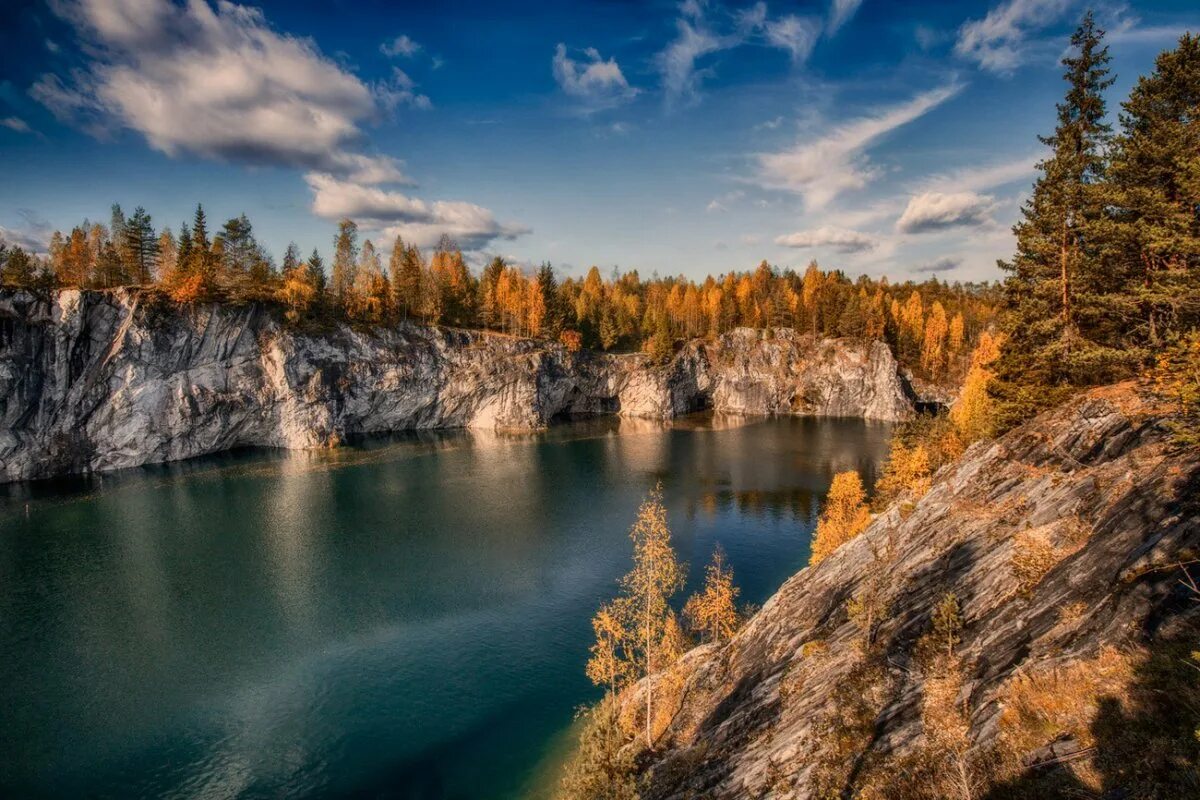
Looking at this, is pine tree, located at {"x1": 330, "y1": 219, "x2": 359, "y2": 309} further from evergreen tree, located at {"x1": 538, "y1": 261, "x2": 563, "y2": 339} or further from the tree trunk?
the tree trunk

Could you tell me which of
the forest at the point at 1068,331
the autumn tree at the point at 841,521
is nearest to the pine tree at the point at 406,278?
the autumn tree at the point at 841,521

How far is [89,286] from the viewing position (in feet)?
244

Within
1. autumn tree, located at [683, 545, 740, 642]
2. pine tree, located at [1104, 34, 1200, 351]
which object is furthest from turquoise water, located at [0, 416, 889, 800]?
pine tree, located at [1104, 34, 1200, 351]

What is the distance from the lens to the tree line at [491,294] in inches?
3076

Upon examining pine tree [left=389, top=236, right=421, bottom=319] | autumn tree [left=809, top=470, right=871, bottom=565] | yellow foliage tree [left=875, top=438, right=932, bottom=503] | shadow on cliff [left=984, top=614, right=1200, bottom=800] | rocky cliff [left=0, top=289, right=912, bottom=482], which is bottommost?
autumn tree [left=809, top=470, right=871, bottom=565]

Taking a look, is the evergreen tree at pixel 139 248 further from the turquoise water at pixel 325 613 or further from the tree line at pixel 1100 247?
the tree line at pixel 1100 247

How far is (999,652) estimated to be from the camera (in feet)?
40.2

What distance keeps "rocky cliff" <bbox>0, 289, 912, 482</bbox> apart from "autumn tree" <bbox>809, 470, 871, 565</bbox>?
65.7m

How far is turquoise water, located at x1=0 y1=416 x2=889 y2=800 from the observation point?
24.3 m

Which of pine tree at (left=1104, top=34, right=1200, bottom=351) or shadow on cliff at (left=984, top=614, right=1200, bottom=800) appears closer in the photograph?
shadow on cliff at (left=984, top=614, right=1200, bottom=800)

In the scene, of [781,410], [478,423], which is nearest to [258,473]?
[478,423]

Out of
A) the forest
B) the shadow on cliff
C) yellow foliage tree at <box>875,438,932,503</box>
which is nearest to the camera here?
the shadow on cliff

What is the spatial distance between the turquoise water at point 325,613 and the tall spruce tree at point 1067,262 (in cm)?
2128

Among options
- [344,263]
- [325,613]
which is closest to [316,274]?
[344,263]
